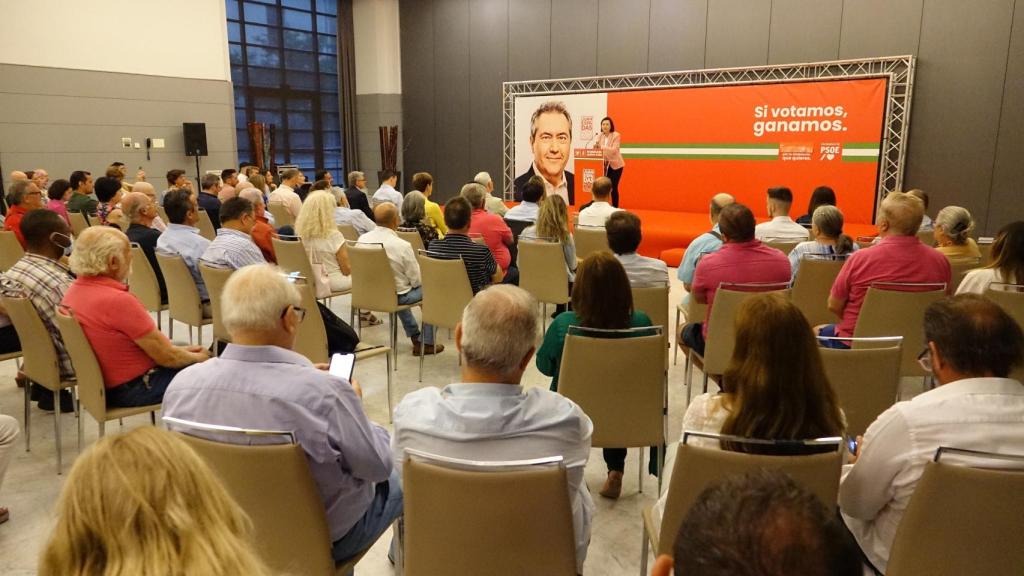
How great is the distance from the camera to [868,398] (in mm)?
2854

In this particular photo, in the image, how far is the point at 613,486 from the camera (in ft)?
10.8

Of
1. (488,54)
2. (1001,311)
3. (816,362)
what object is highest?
(488,54)

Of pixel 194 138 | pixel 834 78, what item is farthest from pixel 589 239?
pixel 194 138

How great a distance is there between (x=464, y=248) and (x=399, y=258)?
21.3 inches

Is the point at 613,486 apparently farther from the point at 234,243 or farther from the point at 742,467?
the point at 234,243

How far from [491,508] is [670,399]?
300 centimetres

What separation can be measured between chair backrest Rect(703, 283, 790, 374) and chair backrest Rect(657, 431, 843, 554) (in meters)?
1.97

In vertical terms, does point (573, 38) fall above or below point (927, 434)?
above

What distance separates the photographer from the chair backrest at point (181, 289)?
4.75 metres

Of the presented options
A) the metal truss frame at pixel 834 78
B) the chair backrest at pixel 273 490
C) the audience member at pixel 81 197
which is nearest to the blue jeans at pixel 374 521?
the chair backrest at pixel 273 490

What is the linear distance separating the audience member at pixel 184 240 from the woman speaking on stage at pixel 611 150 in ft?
25.8

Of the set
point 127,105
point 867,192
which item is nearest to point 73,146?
point 127,105

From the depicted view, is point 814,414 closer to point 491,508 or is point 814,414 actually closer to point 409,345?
point 491,508

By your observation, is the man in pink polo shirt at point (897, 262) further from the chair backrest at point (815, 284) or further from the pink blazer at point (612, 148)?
the pink blazer at point (612, 148)
